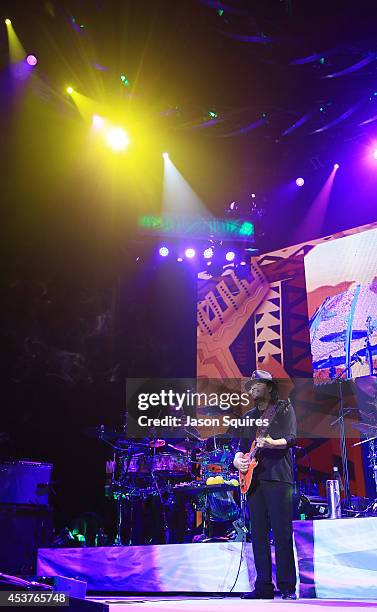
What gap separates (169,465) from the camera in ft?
22.1

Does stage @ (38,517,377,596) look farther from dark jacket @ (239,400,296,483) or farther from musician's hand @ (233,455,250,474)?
Result: musician's hand @ (233,455,250,474)

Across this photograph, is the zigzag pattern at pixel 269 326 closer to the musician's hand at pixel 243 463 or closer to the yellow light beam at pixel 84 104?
the yellow light beam at pixel 84 104

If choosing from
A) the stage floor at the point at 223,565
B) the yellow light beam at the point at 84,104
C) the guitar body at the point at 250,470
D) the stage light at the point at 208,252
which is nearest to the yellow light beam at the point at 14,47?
the yellow light beam at the point at 84,104

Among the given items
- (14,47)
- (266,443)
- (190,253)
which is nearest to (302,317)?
(190,253)

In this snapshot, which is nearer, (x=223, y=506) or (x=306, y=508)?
(x=306, y=508)

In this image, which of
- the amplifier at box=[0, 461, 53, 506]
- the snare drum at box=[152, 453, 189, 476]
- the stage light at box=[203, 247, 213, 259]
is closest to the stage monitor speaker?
the amplifier at box=[0, 461, 53, 506]

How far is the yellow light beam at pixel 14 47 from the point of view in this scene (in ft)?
20.3

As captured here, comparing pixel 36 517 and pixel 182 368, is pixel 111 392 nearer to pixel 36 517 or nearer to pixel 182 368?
pixel 182 368

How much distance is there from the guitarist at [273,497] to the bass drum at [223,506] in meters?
2.49

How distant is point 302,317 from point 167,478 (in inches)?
111

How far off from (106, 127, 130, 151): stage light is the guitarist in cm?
487

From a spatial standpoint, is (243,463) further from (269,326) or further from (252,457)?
(269,326)

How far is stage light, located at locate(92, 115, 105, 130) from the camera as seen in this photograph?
718 cm

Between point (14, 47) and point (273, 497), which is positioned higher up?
point (14, 47)
